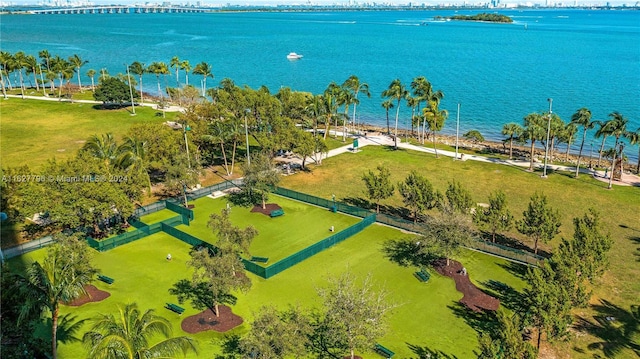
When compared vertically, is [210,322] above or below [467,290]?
above

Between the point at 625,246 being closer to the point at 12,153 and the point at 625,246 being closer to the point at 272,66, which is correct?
the point at 12,153

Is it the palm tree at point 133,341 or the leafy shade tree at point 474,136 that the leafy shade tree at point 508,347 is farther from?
the leafy shade tree at point 474,136

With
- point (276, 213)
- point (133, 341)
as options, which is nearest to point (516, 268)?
point (276, 213)

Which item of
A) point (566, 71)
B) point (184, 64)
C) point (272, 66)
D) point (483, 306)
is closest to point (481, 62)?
point (566, 71)

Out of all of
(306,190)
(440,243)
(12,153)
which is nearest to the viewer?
(440,243)

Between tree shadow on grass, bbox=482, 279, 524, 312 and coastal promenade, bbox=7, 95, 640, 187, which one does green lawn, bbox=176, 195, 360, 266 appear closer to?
tree shadow on grass, bbox=482, 279, 524, 312

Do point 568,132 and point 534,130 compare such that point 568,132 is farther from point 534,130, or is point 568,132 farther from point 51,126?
point 51,126

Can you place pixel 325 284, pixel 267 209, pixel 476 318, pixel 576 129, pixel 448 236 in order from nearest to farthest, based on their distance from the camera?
pixel 476 318
pixel 325 284
pixel 448 236
pixel 267 209
pixel 576 129
